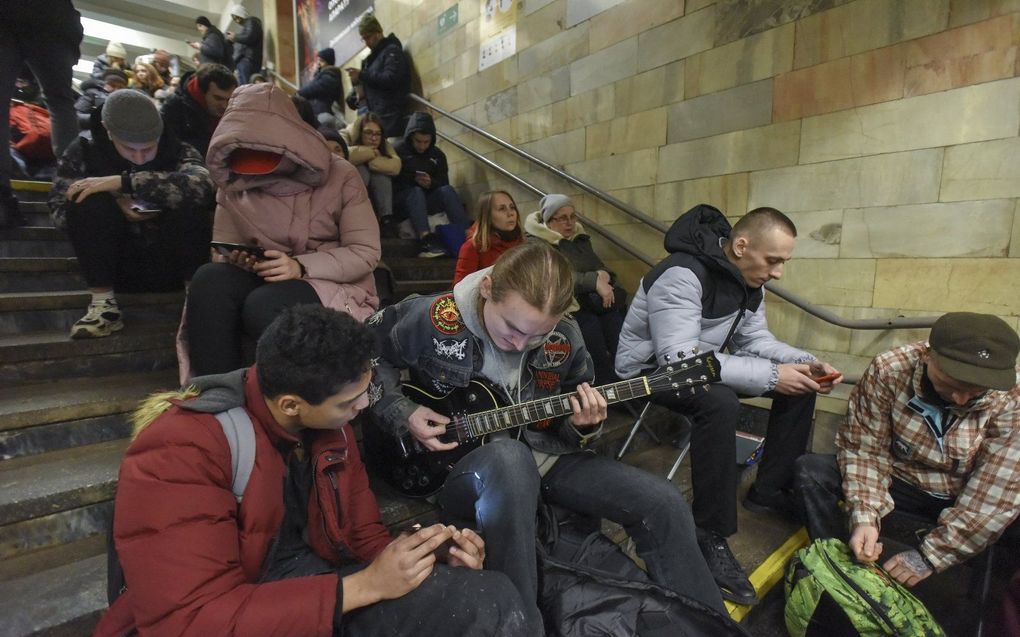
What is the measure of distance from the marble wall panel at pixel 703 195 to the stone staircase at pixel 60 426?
2.56 metres

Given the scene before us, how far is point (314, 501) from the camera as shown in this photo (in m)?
1.27

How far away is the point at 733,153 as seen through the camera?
9.77 feet

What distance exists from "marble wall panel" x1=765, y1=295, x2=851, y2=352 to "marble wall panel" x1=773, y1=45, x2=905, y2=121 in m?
1.10

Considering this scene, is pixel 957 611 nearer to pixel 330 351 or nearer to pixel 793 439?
pixel 793 439

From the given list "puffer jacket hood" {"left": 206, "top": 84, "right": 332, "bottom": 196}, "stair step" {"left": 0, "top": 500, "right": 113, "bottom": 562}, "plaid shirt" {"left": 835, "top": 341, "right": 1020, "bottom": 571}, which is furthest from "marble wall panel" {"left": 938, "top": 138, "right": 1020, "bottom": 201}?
"stair step" {"left": 0, "top": 500, "right": 113, "bottom": 562}

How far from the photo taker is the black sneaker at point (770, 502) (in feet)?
7.41

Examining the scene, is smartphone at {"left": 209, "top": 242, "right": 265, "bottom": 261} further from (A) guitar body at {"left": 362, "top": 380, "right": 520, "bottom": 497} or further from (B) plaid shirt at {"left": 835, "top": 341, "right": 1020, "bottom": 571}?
(B) plaid shirt at {"left": 835, "top": 341, "right": 1020, "bottom": 571}

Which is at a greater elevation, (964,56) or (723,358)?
(964,56)

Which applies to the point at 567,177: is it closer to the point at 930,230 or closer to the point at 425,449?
the point at 930,230

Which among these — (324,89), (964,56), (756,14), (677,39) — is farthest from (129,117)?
(324,89)

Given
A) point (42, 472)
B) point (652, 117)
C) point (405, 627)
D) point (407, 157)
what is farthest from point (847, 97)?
point (42, 472)

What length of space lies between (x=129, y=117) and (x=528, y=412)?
2480 mm

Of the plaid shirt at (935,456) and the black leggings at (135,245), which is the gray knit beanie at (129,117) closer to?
the black leggings at (135,245)

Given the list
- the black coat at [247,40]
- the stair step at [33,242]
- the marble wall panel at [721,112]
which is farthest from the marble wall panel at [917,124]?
the black coat at [247,40]
